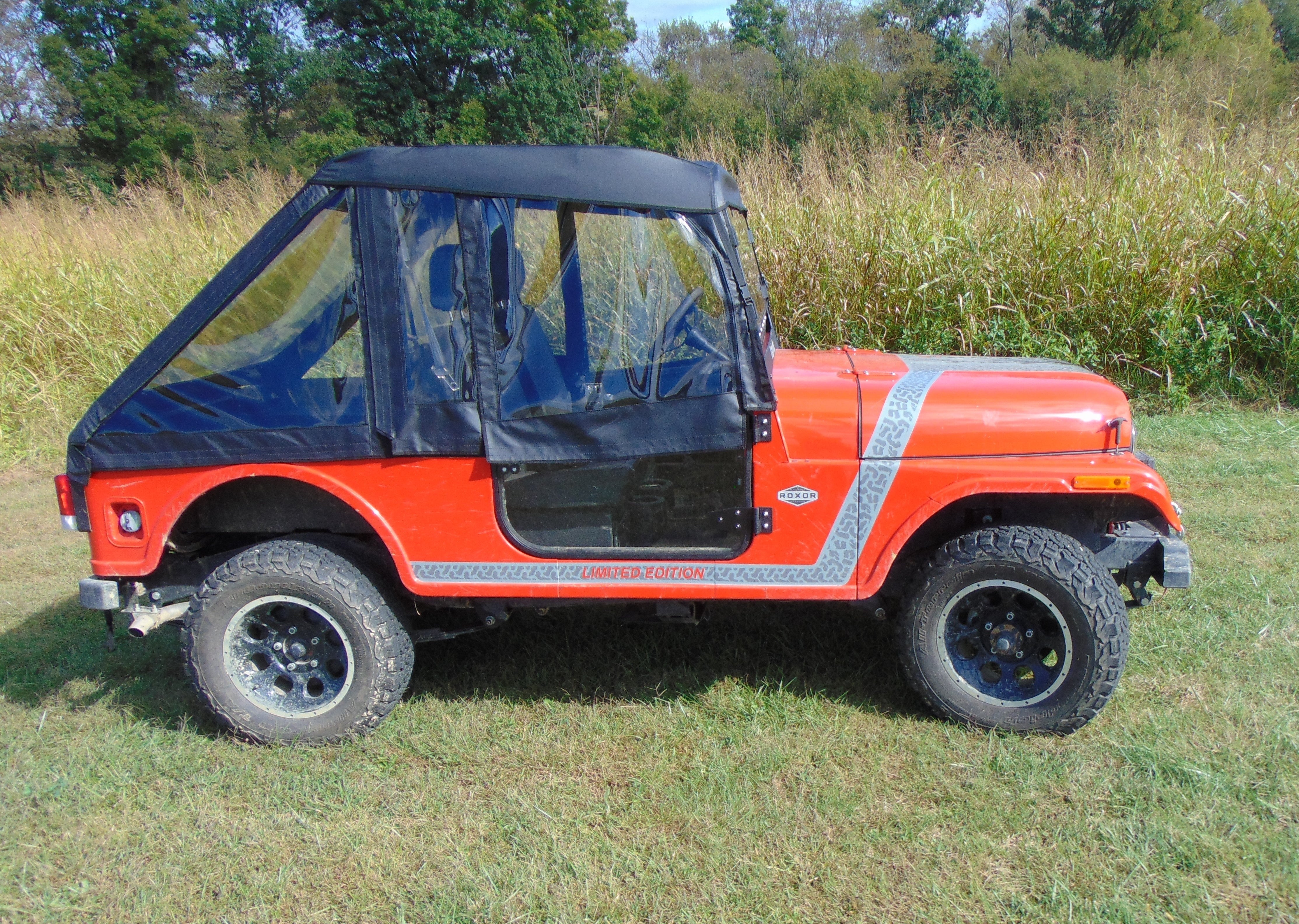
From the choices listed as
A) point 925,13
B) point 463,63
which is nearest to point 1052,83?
point 925,13

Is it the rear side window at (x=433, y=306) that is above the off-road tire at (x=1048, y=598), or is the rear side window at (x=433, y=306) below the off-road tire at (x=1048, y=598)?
above

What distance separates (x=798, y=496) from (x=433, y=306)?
1398 millimetres

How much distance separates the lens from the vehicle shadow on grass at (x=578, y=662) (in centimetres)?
370

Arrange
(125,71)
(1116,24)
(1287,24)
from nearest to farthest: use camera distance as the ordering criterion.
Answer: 1. (125,71)
2. (1287,24)
3. (1116,24)

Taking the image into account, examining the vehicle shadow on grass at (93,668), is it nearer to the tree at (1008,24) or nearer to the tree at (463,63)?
the tree at (463,63)

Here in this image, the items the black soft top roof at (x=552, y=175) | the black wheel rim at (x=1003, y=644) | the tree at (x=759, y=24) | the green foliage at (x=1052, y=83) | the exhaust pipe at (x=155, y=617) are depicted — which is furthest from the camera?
the tree at (x=759, y=24)

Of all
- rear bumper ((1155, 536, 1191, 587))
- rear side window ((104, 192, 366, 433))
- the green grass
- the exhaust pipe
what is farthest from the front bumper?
the exhaust pipe

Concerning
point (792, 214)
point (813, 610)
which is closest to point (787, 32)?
point (792, 214)

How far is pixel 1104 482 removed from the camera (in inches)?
119

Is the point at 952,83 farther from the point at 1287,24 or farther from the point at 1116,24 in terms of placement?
the point at 1287,24

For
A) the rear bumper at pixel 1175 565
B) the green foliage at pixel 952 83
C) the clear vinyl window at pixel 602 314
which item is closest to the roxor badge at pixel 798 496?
the clear vinyl window at pixel 602 314

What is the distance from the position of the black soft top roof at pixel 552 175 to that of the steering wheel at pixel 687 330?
295mm

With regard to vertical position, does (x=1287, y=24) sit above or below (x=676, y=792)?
above

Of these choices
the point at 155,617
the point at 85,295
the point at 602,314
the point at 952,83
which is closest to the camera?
the point at 602,314
